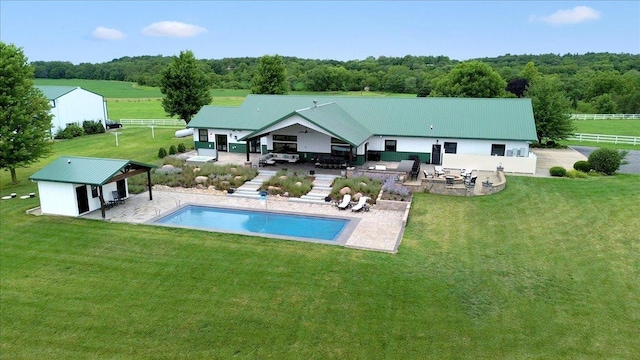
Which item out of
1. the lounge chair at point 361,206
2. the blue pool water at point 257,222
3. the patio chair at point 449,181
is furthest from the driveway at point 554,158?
the blue pool water at point 257,222

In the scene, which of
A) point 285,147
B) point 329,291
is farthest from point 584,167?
point 329,291

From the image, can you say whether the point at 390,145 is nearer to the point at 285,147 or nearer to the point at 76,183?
the point at 285,147

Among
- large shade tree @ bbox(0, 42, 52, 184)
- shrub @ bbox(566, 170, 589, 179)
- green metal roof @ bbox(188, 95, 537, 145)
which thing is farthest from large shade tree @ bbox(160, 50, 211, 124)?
shrub @ bbox(566, 170, 589, 179)

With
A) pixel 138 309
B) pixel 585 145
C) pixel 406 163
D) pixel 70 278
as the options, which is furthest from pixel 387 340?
pixel 585 145

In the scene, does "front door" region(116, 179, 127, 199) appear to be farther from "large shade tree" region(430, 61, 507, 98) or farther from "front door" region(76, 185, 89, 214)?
"large shade tree" region(430, 61, 507, 98)

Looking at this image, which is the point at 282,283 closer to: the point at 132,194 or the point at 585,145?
the point at 132,194

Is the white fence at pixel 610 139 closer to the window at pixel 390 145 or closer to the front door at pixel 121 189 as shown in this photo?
the window at pixel 390 145
